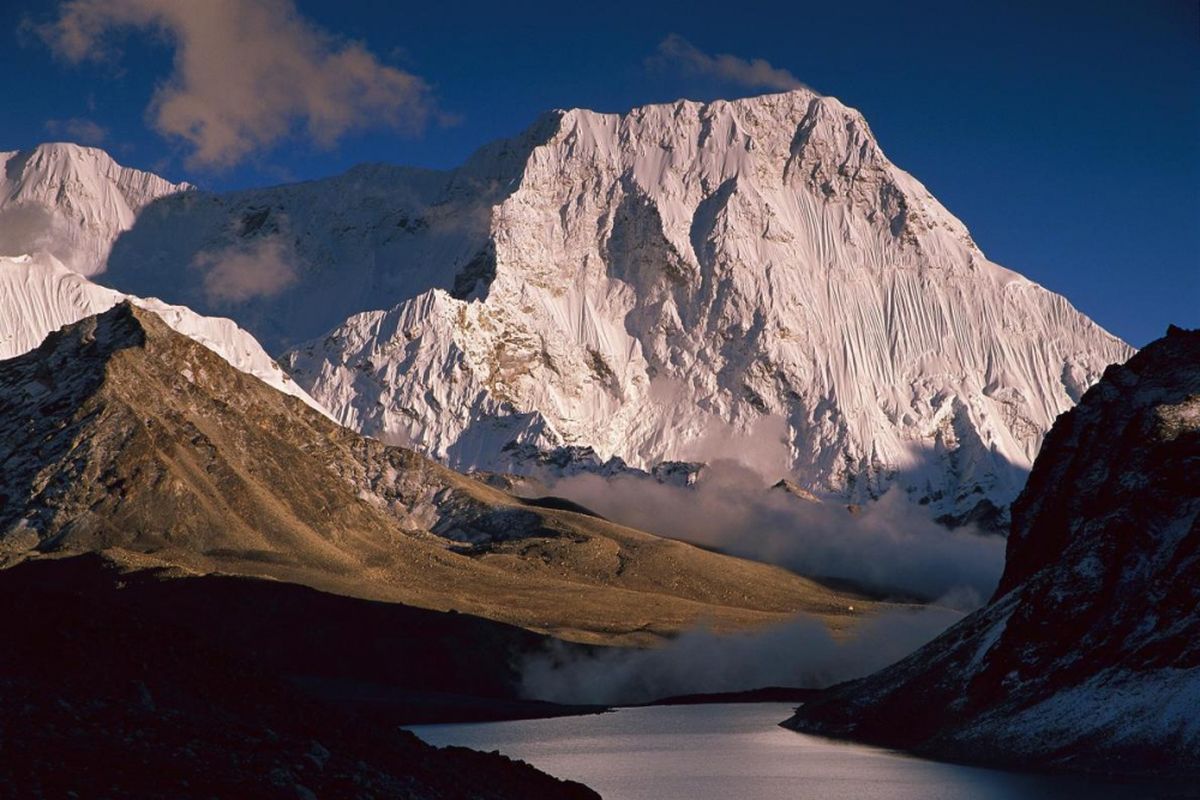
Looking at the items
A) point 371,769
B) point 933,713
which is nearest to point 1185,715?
point 933,713

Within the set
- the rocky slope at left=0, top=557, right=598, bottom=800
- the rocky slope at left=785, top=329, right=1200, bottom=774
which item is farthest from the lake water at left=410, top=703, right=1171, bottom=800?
the rocky slope at left=0, top=557, right=598, bottom=800

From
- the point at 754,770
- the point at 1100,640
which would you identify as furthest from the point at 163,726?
the point at 1100,640

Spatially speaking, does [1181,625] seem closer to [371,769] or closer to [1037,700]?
[1037,700]

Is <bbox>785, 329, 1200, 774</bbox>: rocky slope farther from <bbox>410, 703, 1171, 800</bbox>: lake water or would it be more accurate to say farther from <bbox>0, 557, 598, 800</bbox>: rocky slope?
<bbox>0, 557, 598, 800</bbox>: rocky slope

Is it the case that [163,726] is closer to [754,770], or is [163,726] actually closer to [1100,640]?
[754,770]

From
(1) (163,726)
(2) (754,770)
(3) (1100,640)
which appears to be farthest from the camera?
(3) (1100,640)
